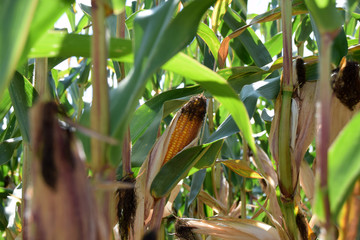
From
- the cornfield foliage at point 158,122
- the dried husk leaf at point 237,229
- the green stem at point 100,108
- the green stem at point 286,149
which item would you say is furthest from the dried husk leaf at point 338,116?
the green stem at point 100,108

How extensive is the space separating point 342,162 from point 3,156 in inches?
42.4

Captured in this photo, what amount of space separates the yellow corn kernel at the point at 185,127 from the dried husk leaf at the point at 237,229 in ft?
0.58

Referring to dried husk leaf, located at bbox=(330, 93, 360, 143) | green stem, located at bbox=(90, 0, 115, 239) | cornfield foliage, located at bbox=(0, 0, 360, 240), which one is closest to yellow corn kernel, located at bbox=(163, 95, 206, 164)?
cornfield foliage, located at bbox=(0, 0, 360, 240)

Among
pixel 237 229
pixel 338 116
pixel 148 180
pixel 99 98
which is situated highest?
pixel 99 98

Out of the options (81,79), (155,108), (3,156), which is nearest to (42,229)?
(155,108)

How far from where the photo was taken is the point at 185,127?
36.7 inches

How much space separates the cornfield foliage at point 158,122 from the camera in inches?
16.0

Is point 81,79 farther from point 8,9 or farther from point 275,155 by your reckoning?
point 8,9

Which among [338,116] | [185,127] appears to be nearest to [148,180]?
[185,127]

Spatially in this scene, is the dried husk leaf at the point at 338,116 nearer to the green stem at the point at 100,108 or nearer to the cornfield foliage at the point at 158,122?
the cornfield foliage at the point at 158,122

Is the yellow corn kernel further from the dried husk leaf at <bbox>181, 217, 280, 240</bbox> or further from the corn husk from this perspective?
the dried husk leaf at <bbox>181, 217, 280, 240</bbox>

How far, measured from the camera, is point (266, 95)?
927 millimetres

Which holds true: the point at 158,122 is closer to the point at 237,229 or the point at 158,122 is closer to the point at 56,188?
the point at 237,229

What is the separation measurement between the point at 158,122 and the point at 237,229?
0.32m
